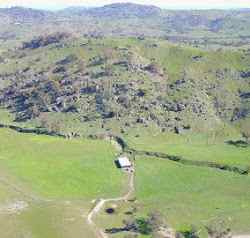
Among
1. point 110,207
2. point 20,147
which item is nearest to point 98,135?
point 20,147

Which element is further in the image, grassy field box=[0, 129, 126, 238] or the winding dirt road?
grassy field box=[0, 129, 126, 238]

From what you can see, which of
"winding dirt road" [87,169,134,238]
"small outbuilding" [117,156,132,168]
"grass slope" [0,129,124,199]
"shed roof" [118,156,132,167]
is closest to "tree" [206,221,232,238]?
"winding dirt road" [87,169,134,238]

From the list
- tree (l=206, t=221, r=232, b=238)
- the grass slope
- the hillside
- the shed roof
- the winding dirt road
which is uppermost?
the hillside

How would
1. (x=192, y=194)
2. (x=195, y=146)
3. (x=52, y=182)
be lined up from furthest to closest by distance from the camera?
(x=195, y=146) → (x=52, y=182) → (x=192, y=194)

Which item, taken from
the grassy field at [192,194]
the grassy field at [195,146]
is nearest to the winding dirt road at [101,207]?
the grassy field at [192,194]

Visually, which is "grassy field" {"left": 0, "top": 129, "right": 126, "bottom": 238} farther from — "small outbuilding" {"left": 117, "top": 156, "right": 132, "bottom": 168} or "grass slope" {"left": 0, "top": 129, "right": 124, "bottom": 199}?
"small outbuilding" {"left": 117, "top": 156, "right": 132, "bottom": 168}

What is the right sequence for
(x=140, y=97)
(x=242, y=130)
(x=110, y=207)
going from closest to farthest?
(x=110, y=207), (x=242, y=130), (x=140, y=97)

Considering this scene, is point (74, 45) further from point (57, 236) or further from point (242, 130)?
point (57, 236)

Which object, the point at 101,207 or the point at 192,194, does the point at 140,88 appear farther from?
the point at 101,207

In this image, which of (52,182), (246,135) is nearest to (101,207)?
(52,182)
